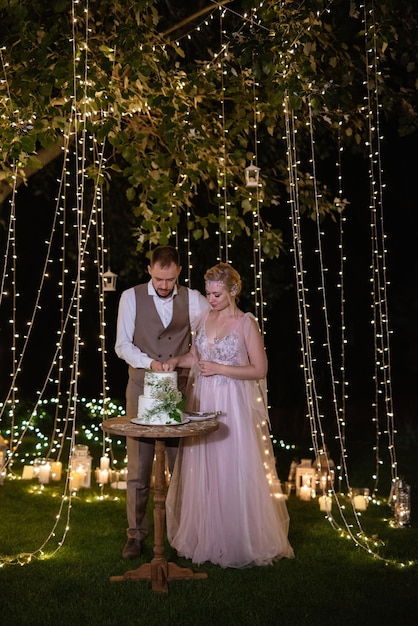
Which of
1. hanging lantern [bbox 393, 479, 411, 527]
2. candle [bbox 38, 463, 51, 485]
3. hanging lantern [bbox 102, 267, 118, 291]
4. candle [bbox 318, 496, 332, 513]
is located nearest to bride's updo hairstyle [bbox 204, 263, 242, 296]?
candle [bbox 318, 496, 332, 513]

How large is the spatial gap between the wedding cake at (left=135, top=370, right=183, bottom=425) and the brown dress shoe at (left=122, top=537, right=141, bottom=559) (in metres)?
0.87

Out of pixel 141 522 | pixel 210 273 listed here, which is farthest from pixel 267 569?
pixel 210 273

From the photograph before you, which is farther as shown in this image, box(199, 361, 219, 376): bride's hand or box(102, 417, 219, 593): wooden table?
box(199, 361, 219, 376): bride's hand

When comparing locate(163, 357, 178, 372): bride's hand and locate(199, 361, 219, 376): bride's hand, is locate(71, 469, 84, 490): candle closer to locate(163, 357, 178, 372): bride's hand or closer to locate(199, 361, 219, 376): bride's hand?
locate(163, 357, 178, 372): bride's hand

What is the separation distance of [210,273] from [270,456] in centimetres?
99

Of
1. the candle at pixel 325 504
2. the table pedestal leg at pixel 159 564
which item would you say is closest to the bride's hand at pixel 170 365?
the table pedestal leg at pixel 159 564

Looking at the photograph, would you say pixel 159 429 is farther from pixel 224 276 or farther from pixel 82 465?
pixel 82 465

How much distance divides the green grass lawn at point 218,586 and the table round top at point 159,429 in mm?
722

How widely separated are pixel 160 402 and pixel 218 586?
2.88ft

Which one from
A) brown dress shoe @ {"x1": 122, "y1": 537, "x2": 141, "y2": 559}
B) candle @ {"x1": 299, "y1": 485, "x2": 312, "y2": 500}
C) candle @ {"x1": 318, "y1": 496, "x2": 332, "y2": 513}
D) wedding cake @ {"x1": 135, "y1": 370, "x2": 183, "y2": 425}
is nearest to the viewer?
wedding cake @ {"x1": 135, "y1": 370, "x2": 183, "y2": 425}

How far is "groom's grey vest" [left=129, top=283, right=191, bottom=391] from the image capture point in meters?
4.39

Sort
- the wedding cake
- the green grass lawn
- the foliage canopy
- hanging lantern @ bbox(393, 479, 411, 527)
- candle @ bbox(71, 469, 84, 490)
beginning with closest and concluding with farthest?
the green grass lawn < the wedding cake < the foliage canopy < hanging lantern @ bbox(393, 479, 411, 527) < candle @ bbox(71, 469, 84, 490)

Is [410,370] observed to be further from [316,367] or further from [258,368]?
[258,368]

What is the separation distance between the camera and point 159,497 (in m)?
3.89
